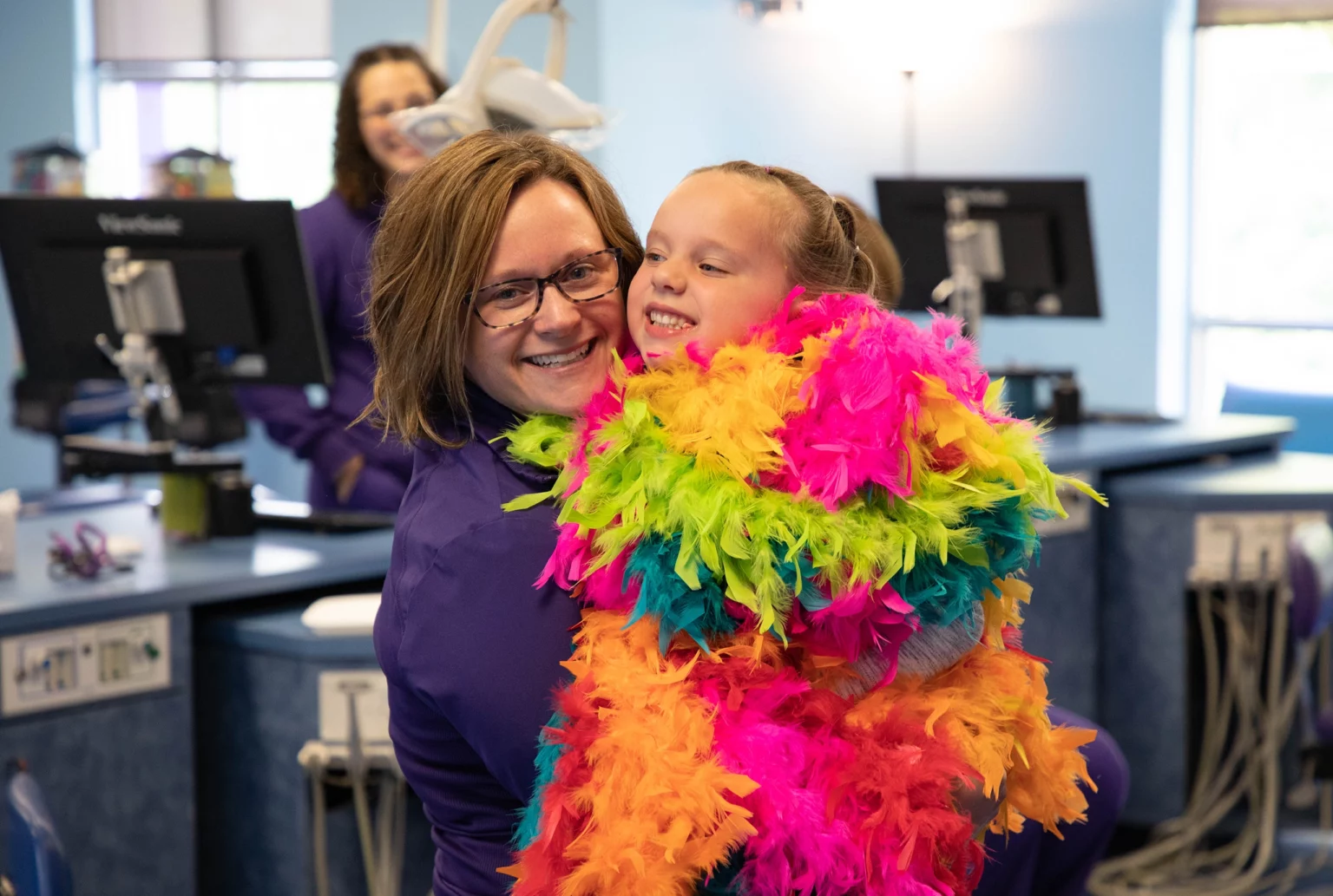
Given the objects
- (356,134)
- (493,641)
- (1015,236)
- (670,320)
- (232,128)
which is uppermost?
(232,128)

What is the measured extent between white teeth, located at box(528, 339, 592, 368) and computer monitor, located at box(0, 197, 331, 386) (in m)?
1.51

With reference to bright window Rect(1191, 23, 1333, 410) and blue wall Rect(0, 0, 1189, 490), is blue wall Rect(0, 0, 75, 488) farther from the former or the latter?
bright window Rect(1191, 23, 1333, 410)

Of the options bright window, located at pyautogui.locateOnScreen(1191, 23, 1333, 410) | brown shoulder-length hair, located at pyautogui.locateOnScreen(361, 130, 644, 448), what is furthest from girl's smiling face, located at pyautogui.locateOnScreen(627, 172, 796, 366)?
bright window, located at pyautogui.locateOnScreen(1191, 23, 1333, 410)

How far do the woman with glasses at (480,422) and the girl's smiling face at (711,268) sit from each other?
65 mm

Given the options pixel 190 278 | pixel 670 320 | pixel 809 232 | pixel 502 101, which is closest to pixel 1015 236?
pixel 502 101

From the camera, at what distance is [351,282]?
3.25m

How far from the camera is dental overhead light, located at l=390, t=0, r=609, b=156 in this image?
2.99 meters

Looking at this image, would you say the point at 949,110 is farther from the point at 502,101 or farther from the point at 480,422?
the point at 480,422

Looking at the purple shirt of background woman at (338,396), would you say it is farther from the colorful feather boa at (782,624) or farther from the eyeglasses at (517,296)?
the colorful feather boa at (782,624)

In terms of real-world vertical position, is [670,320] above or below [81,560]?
above

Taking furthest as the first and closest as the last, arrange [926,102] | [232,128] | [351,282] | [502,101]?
[232,128]
[926,102]
[351,282]
[502,101]

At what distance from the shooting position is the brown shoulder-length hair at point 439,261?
1.43 meters

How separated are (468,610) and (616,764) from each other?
0.19 meters

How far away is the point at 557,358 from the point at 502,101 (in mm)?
1655
